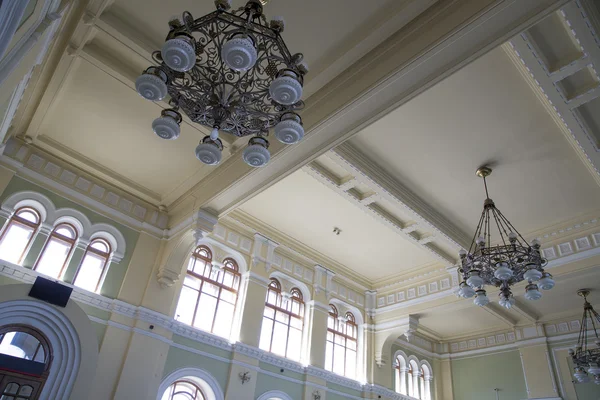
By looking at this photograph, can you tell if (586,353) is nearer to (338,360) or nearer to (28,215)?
(338,360)

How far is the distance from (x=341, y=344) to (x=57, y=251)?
7.48 meters

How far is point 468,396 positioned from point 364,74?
11.8 m

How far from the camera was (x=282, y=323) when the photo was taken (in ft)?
34.0

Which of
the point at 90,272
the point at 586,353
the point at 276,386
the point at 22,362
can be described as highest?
the point at 586,353

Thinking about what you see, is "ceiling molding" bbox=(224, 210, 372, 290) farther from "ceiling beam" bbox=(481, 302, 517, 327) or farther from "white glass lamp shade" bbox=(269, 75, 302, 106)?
"white glass lamp shade" bbox=(269, 75, 302, 106)

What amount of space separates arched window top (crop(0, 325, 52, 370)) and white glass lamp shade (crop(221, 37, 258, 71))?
6.17 meters

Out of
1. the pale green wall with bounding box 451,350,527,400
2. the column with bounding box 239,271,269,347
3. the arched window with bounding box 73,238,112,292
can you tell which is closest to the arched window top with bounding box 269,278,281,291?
the column with bounding box 239,271,269,347

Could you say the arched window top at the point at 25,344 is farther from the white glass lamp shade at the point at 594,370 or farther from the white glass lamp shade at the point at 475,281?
the white glass lamp shade at the point at 594,370

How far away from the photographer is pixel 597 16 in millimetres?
4883

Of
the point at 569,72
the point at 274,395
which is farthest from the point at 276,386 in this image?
the point at 569,72

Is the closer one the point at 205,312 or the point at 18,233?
the point at 18,233

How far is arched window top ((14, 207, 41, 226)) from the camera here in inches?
295

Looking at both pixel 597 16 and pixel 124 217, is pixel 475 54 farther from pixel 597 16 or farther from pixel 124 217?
pixel 124 217

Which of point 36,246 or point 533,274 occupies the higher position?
point 36,246
